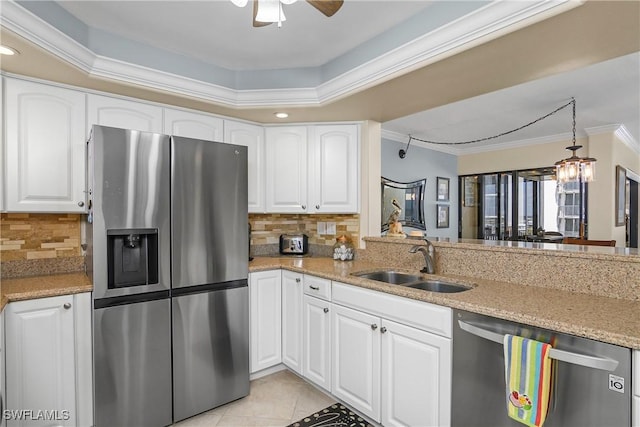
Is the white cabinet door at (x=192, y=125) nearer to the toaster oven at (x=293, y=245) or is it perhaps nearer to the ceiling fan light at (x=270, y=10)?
the toaster oven at (x=293, y=245)

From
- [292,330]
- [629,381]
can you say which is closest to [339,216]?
[292,330]

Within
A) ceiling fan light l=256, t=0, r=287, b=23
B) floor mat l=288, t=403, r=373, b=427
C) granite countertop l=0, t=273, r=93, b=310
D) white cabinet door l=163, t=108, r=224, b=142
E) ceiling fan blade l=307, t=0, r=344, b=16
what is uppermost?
ceiling fan blade l=307, t=0, r=344, b=16

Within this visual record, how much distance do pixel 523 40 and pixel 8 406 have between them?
10.4ft

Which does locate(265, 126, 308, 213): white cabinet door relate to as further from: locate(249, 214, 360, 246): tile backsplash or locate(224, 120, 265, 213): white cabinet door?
locate(249, 214, 360, 246): tile backsplash

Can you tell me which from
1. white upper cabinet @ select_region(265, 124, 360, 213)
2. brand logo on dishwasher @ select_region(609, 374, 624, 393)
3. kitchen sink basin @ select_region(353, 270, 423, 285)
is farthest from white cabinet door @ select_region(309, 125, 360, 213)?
brand logo on dishwasher @ select_region(609, 374, 624, 393)

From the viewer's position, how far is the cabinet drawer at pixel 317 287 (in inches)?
93.1

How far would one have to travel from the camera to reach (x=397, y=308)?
6.17 ft

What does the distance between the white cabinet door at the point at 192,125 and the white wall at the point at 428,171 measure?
2.64 metres

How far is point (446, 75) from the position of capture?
2076mm

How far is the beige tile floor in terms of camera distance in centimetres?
222

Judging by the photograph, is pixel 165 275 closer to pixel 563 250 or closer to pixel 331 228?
pixel 331 228

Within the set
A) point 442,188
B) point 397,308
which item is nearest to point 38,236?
point 397,308

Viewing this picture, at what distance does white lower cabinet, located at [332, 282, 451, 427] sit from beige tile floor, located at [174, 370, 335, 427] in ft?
0.90

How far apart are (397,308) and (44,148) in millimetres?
2368
